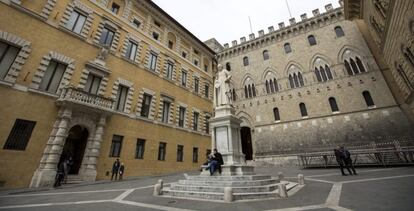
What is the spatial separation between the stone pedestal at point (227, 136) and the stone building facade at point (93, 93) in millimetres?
8443

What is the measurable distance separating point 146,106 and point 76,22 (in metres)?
8.28

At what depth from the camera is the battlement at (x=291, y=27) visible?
74.3 feet

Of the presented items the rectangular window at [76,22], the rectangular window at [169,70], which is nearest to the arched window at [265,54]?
the rectangular window at [169,70]

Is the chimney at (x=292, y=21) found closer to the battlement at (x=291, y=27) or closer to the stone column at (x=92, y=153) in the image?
the battlement at (x=291, y=27)

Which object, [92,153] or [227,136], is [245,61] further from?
[92,153]

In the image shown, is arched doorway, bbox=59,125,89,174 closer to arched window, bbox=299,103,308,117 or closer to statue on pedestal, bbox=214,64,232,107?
statue on pedestal, bbox=214,64,232,107

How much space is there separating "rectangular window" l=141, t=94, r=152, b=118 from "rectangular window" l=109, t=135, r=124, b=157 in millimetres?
3097

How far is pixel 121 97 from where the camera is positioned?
1489 cm

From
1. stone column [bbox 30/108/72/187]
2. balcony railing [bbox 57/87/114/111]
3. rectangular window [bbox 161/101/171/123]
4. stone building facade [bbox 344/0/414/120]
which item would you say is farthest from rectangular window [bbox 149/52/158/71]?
stone building facade [bbox 344/0/414/120]

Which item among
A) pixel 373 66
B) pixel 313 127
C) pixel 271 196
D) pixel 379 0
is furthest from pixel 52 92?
pixel 373 66

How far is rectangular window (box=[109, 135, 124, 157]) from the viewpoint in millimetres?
13114

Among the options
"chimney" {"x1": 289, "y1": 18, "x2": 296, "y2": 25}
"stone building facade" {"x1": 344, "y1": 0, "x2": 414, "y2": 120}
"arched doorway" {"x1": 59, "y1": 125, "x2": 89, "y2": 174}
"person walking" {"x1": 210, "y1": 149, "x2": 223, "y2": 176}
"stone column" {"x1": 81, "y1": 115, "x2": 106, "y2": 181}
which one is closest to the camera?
"person walking" {"x1": 210, "y1": 149, "x2": 223, "y2": 176}

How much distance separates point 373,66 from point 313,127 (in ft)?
29.7

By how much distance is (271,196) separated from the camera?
5898 mm
